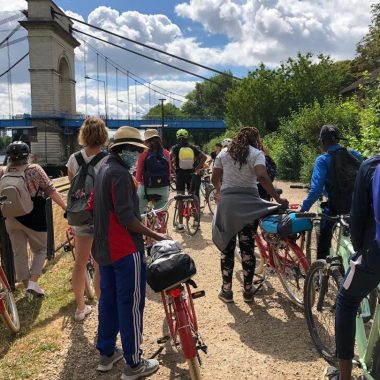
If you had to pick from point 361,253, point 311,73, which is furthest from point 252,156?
point 311,73

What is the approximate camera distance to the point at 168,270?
2.87 meters

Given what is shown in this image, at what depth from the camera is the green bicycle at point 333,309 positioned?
2578mm

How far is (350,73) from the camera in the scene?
51.2 meters

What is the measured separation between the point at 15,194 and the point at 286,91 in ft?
105

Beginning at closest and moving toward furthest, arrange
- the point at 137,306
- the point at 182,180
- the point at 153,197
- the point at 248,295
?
the point at 137,306
the point at 248,295
the point at 153,197
the point at 182,180

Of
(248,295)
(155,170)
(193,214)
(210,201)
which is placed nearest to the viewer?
(248,295)

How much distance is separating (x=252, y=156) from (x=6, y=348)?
2915mm

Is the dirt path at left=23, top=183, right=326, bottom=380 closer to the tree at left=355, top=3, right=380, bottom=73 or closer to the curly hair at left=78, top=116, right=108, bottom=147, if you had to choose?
the curly hair at left=78, top=116, right=108, bottom=147

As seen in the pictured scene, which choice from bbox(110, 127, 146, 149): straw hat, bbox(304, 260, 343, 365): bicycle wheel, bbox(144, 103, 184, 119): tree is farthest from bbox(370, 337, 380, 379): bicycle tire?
bbox(144, 103, 184, 119): tree

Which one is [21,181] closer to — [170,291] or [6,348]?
[6,348]

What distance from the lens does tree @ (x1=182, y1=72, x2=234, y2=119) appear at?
333 ft

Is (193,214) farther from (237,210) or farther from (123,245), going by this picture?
(123,245)

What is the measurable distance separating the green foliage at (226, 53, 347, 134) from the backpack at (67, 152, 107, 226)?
97.5 ft

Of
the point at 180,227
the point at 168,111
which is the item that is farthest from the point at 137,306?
the point at 168,111
